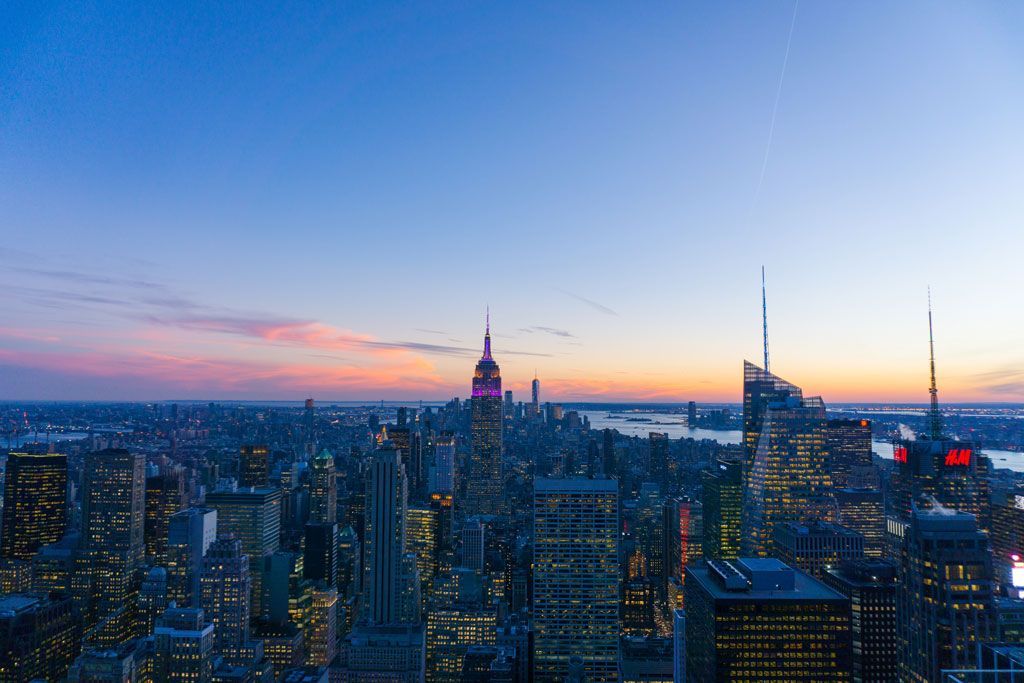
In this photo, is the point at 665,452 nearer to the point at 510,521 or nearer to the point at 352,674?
the point at 510,521

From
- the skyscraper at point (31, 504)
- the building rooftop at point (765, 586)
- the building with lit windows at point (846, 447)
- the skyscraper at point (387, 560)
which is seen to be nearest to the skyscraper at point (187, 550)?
the skyscraper at point (387, 560)

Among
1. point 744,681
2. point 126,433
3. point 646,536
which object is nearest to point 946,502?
point 646,536

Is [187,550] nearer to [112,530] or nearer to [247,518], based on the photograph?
[112,530]

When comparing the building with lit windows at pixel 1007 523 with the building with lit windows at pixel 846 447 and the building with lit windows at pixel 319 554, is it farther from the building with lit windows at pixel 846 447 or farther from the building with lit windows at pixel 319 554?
the building with lit windows at pixel 319 554

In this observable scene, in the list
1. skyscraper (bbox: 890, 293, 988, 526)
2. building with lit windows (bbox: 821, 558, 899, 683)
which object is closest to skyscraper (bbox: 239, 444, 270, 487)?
building with lit windows (bbox: 821, 558, 899, 683)

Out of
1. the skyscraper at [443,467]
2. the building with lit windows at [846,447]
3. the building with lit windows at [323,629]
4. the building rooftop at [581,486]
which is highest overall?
the building with lit windows at [846,447]

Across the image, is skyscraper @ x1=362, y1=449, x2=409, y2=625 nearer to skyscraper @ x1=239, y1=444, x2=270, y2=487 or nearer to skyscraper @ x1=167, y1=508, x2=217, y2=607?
skyscraper @ x1=167, y1=508, x2=217, y2=607

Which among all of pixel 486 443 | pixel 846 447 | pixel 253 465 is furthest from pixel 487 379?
pixel 846 447
